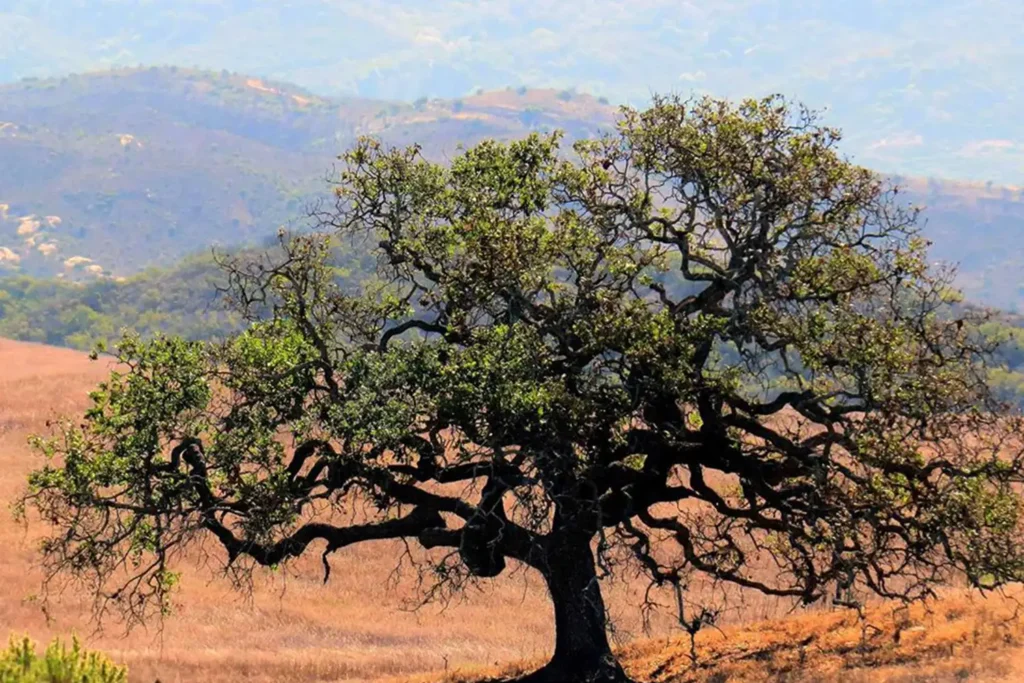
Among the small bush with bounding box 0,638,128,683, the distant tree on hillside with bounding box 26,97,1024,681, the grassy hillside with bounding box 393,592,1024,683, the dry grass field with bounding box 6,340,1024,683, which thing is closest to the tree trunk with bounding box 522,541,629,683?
the distant tree on hillside with bounding box 26,97,1024,681

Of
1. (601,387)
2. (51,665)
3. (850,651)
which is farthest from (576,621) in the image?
(51,665)

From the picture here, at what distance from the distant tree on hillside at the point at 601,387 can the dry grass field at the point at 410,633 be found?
218cm

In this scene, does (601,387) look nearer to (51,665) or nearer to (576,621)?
→ (576,621)

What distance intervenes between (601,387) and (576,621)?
6.16 metres

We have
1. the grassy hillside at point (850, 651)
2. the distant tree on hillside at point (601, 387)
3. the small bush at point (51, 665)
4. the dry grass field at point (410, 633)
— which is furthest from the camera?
the dry grass field at point (410, 633)

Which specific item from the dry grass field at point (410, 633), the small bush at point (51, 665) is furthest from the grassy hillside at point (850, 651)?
the small bush at point (51, 665)

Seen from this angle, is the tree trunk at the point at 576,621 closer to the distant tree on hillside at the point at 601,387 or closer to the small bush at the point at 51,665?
the distant tree on hillside at the point at 601,387

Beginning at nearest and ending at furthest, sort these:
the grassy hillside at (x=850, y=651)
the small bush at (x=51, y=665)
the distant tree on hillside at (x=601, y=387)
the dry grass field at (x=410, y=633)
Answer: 1. the small bush at (x=51, y=665)
2. the distant tree on hillside at (x=601, y=387)
3. the grassy hillside at (x=850, y=651)
4. the dry grass field at (x=410, y=633)

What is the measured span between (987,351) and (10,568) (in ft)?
135

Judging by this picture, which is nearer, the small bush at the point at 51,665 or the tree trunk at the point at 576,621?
the small bush at the point at 51,665

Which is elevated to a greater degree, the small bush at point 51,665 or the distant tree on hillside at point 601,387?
the distant tree on hillside at point 601,387

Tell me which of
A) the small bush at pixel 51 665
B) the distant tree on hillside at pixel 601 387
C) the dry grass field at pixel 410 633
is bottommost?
the dry grass field at pixel 410 633

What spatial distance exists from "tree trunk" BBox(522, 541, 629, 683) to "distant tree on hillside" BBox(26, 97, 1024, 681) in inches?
2.5

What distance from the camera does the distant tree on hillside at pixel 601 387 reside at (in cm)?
2209
